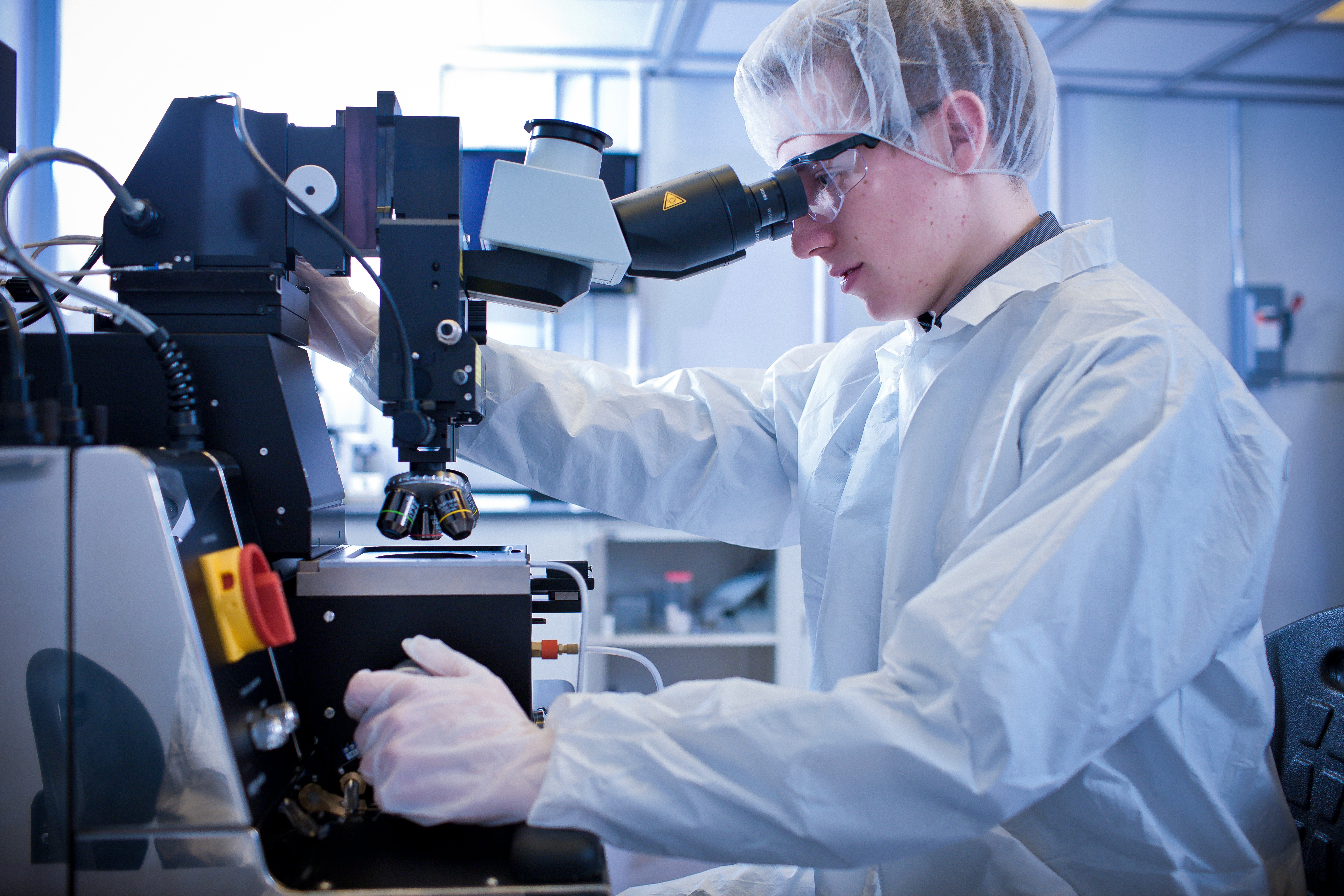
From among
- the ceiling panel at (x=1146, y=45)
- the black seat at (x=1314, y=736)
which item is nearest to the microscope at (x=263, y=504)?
the black seat at (x=1314, y=736)

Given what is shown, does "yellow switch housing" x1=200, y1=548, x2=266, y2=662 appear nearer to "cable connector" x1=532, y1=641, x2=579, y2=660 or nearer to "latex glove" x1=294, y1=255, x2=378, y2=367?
"cable connector" x1=532, y1=641, x2=579, y2=660

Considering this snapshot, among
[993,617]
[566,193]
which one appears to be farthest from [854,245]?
[993,617]

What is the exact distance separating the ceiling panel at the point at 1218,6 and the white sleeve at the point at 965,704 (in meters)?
2.50

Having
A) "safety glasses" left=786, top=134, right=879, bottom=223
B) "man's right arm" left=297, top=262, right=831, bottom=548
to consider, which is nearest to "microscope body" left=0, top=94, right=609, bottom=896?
"man's right arm" left=297, top=262, right=831, bottom=548

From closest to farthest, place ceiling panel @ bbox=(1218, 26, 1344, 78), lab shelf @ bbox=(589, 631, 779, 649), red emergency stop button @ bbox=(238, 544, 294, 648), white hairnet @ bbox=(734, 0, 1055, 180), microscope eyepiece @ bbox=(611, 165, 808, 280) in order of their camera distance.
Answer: red emergency stop button @ bbox=(238, 544, 294, 648) < microscope eyepiece @ bbox=(611, 165, 808, 280) < white hairnet @ bbox=(734, 0, 1055, 180) < lab shelf @ bbox=(589, 631, 779, 649) < ceiling panel @ bbox=(1218, 26, 1344, 78)

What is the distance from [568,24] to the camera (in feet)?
8.31

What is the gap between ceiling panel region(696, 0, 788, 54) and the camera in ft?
7.89

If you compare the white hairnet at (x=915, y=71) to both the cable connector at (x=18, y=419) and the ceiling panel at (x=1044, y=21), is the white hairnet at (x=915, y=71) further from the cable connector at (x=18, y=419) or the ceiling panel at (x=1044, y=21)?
the ceiling panel at (x=1044, y=21)

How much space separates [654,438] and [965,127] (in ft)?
1.76

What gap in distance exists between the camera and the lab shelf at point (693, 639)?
2.22m

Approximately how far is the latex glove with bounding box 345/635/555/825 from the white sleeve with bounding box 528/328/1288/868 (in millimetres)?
24

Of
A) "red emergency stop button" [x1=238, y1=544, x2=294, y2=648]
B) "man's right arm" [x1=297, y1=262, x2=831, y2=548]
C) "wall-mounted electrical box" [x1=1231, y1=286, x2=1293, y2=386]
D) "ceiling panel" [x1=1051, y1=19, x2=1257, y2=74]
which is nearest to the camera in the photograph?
"red emergency stop button" [x1=238, y1=544, x2=294, y2=648]

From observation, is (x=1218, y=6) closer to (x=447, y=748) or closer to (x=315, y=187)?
(x=315, y=187)

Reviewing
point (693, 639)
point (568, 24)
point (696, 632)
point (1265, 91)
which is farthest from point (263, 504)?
point (1265, 91)
